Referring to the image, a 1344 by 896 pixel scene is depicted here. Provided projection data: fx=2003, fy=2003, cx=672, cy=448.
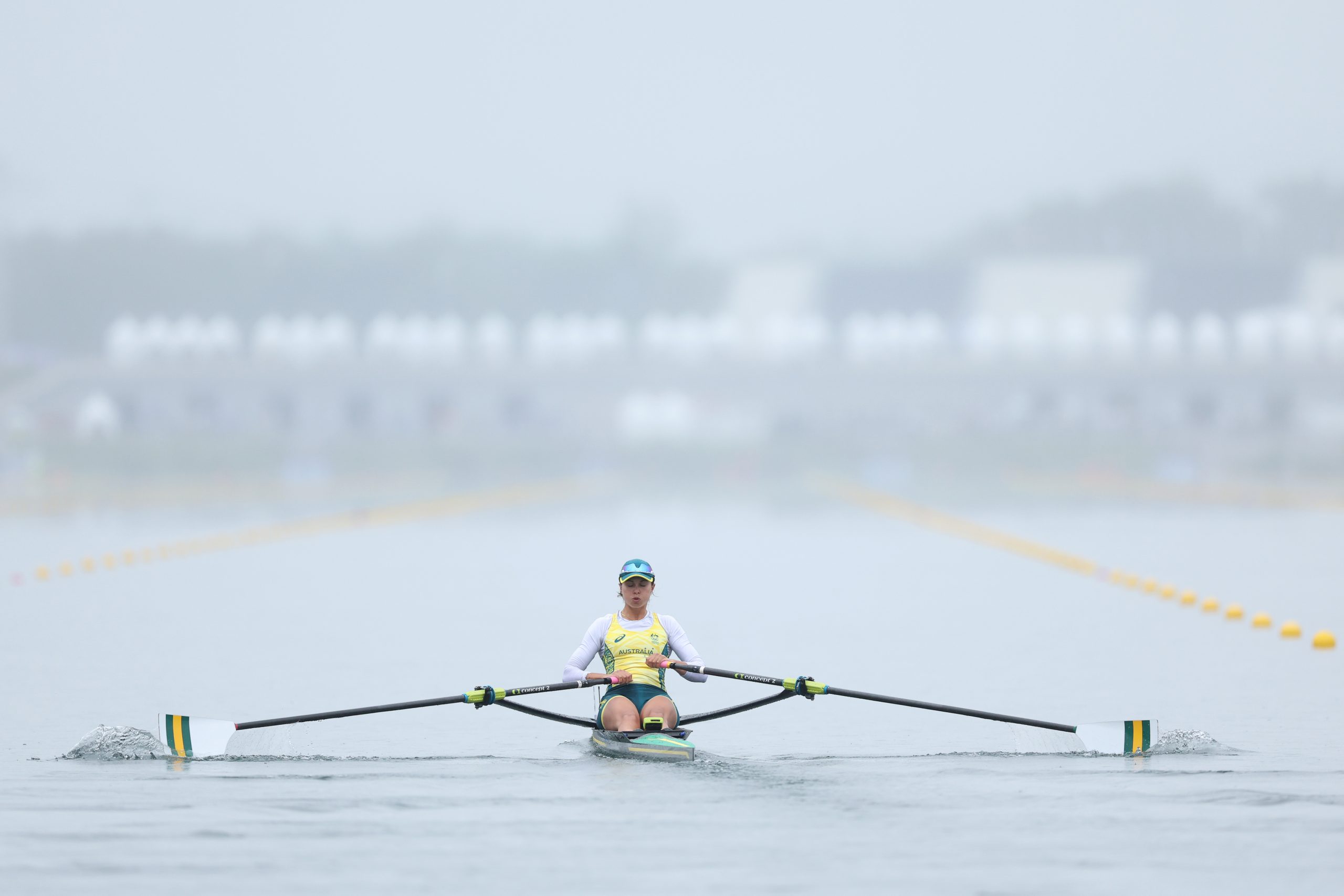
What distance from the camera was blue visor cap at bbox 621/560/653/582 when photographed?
453 inches

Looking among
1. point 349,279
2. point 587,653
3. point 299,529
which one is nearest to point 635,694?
point 587,653

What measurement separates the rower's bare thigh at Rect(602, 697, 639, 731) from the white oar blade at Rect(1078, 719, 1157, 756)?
2.53 m

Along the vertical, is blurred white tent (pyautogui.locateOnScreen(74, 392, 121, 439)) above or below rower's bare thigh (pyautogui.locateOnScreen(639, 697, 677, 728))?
above

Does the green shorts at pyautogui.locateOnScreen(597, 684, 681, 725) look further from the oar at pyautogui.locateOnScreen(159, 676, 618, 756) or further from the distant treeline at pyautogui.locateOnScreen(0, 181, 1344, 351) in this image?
the distant treeline at pyautogui.locateOnScreen(0, 181, 1344, 351)

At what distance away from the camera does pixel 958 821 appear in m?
9.38

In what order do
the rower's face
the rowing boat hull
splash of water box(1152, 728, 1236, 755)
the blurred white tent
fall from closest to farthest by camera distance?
1. the rowing boat hull
2. splash of water box(1152, 728, 1236, 755)
3. the rower's face
4. the blurred white tent

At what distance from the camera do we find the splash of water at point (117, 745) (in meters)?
11.4

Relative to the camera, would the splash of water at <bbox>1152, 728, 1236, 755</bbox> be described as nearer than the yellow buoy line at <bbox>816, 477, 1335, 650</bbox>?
Yes

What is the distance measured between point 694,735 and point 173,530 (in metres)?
23.8

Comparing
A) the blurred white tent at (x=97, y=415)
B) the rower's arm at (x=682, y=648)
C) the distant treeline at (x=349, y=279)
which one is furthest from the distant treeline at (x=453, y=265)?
the rower's arm at (x=682, y=648)

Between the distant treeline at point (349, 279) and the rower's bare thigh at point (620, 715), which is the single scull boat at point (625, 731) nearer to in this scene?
the rower's bare thigh at point (620, 715)

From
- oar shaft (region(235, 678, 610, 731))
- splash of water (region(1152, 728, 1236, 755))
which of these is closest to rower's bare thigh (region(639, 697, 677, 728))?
oar shaft (region(235, 678, 610, 731))

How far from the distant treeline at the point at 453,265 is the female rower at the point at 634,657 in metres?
110

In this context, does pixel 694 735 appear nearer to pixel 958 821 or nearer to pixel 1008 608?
pixel 958 821
